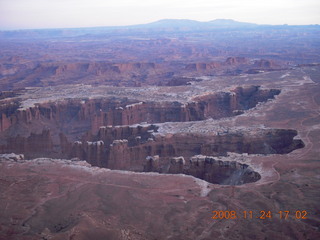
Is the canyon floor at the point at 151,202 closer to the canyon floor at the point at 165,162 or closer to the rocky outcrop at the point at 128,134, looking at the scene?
the canyon floor at the point at 165,162

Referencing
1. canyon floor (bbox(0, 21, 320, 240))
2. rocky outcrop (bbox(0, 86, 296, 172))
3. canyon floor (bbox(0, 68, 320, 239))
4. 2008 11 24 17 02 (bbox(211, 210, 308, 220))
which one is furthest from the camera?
rocky outcrop (bbox(0, 86, 296, 172))

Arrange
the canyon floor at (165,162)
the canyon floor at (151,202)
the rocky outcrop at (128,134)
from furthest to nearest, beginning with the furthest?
the rocky outcrop at (128,134), the canyon floor at (165,162), the canyon floor at (151,202)

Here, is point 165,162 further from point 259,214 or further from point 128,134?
point 259,214

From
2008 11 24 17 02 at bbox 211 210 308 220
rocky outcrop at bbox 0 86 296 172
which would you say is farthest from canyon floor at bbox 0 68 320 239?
rocky outcrop at bbox 0 86 296 172

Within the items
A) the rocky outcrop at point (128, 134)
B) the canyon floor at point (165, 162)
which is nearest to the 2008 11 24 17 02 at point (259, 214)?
the canyon floor at point (165, 162)

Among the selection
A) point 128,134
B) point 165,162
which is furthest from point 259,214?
point 128,134

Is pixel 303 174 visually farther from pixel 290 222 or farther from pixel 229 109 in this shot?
pixel 229 109

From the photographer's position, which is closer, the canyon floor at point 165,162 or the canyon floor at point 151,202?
the canyon floor at point 151,202

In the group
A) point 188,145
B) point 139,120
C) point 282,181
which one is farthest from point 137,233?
point 139,120

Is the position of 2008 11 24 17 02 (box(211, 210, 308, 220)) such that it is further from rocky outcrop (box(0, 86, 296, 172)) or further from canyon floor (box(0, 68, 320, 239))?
rocky outcrop (box(0, 86, 296, 172))
